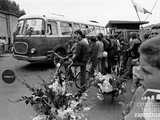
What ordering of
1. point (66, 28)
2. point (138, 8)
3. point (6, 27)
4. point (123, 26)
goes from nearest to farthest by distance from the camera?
1. point (138, 8)
2. point (66, 28)
3. point (123, 26)
4. point (6, 27)

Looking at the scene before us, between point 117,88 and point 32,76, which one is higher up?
point 117,88

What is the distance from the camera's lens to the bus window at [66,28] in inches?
529

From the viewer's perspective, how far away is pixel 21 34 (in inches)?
497

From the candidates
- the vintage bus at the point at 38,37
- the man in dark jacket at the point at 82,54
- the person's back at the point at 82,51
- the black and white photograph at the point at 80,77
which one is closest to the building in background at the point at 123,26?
the black and white photograph at the point at 80,77

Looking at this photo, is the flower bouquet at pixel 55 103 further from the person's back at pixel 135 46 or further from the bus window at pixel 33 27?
the bus window at pixel 33 27

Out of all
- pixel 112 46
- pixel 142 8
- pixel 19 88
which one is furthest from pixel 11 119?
pixel 142 8

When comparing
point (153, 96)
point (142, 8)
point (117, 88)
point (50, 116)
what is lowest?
point (117, 88)

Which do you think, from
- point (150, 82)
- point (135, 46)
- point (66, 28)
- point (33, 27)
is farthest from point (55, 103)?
point (66, 28)

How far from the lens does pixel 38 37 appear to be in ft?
39.9

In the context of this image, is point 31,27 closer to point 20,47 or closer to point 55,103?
point 20,47

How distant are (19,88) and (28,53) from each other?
4227 mm

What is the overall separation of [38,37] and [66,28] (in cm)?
217

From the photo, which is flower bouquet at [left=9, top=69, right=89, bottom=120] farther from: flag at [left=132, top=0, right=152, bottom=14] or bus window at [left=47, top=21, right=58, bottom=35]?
bus window at [left=47, top=21, right=58, bottom=35]

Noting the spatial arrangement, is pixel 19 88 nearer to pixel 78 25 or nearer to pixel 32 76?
pixel 32 76
